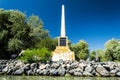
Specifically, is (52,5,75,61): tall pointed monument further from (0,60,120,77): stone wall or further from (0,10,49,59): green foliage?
(0,60,120,77): stone wall

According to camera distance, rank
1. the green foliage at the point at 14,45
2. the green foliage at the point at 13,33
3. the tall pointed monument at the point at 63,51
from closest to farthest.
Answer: the tall pointed monument at the point at 63,51
the green foliage at the point at 14,45
the green foliage at the point at 13,33

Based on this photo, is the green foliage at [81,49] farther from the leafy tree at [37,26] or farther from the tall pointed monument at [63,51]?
the tall pointed monument at [63,51]

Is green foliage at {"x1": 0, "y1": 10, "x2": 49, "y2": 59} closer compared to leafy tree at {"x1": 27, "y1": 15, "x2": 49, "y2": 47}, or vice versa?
green foliage at {"x1": 0, "y1": 10, "x2": 49, "y2": 59}

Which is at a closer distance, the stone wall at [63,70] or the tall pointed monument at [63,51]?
the stone wall at [63,70]

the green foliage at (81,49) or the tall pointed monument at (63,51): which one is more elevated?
the green foliage at (81,49)

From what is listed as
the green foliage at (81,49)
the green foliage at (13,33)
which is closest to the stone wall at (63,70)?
the green foliage at (13,33)

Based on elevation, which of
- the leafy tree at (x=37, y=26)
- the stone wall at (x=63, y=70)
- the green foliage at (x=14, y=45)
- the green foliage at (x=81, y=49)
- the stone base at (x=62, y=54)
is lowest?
the stone wall at (x=63, y=70)

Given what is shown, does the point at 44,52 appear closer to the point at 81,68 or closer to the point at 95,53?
the point at 81,68

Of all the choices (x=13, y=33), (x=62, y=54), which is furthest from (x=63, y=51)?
(x=13, y=33)

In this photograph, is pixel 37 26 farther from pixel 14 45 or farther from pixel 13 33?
pixel 14 45

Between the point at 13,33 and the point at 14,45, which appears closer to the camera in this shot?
the point at 14,45

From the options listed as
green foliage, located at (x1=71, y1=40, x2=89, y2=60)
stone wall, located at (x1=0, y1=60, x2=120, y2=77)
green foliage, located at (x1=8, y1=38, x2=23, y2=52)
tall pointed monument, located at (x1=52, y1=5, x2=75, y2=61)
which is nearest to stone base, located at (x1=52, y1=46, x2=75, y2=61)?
tall pointed monument, located at (x1=52, y1=5, x2=75, y2=61)

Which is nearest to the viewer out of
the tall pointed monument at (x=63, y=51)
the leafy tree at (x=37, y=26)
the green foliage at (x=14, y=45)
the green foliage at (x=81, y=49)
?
the tall pointed monument at (x=63, y=51)

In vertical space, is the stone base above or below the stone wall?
above
